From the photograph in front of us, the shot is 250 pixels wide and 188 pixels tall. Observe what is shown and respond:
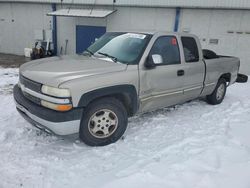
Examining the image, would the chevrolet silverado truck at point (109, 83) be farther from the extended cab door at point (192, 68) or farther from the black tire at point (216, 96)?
the black tire at point (216, 96)

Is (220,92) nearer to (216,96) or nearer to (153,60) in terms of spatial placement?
(216,96)

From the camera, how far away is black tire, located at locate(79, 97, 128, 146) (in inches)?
135

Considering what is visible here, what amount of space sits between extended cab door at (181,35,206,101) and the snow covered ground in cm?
62

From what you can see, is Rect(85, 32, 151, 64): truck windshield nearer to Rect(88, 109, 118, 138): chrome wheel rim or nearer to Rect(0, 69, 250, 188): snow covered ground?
Rect(88, 109, 118, 138): chrome wheel rim

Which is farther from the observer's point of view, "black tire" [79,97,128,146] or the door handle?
the door handle

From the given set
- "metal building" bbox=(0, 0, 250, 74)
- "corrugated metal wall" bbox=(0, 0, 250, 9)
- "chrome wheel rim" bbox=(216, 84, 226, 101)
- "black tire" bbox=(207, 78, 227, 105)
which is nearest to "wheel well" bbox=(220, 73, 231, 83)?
"black tire" bbox=(207, 78, 227, 105)

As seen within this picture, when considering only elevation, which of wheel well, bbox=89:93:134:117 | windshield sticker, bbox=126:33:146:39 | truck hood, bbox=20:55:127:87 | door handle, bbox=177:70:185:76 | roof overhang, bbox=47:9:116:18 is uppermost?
roof overhang, bbox=47:9:116:18

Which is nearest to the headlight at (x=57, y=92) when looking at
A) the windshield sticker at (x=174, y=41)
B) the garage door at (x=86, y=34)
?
the windshield sticker at (x=174, y=41)

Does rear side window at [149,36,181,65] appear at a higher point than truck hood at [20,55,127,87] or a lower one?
higher

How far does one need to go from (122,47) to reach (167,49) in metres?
0.85

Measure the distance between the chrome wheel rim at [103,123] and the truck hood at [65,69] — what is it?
62 centimetres

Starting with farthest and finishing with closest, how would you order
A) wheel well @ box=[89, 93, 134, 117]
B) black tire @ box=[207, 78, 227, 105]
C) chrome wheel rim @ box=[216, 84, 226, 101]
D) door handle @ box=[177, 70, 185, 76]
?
1. chrome wheel rim @ box=[216, 84, 226, 101]
2. black tire @ box=[207, 78, 227, 105]
3. door handle @ box=[177, 70, 185, 76]
4. wheel well @ box=[89, 93, 134, 117]

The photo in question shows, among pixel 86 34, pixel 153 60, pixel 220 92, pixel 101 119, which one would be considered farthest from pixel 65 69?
pixel 86 34

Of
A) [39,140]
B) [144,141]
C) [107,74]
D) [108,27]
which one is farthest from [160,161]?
[108,27]
